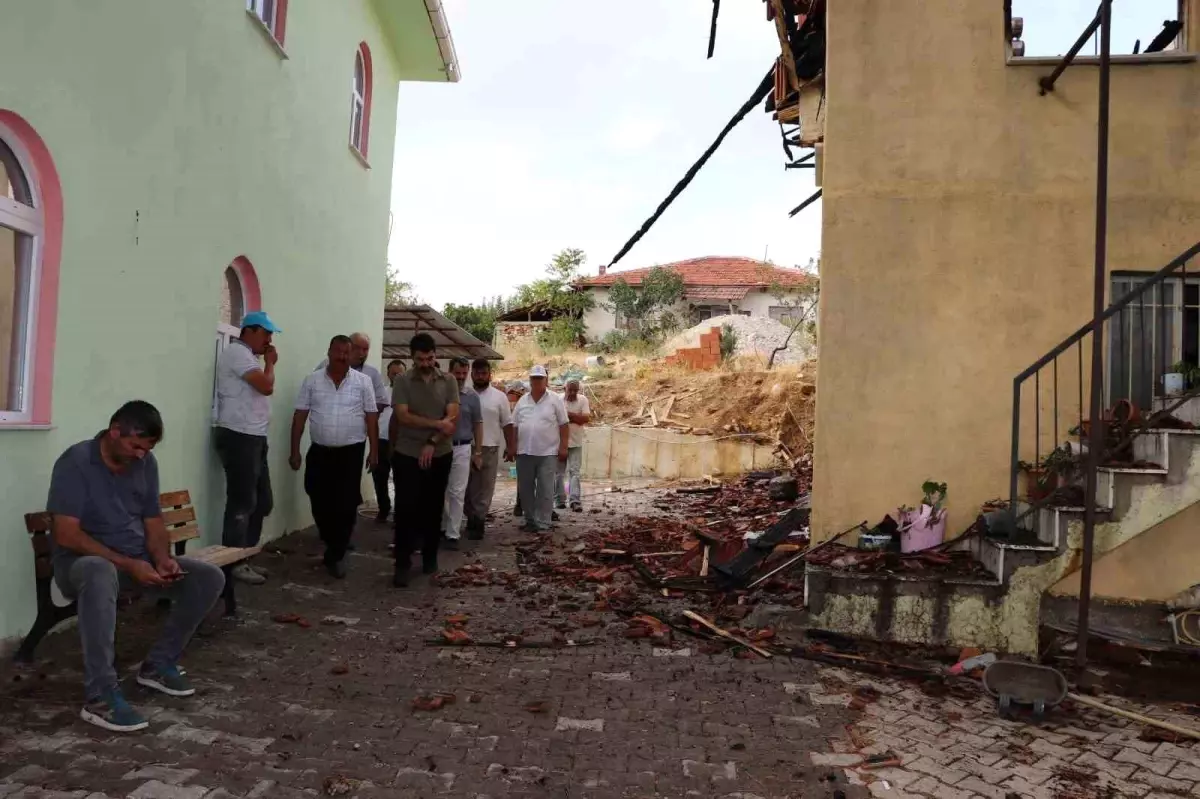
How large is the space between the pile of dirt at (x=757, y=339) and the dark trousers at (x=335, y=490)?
69.3 feet

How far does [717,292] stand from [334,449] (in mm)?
34963

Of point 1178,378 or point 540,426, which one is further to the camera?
point 540,426

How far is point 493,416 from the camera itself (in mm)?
10945

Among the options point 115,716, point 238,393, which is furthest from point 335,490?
point 115,716

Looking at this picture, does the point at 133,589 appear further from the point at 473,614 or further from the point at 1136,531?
the point at 1136,531

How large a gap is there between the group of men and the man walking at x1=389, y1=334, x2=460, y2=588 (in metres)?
0.01

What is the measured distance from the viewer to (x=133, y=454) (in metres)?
4.36

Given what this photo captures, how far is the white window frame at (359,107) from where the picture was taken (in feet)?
38.7

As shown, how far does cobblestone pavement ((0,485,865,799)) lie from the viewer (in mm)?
3785

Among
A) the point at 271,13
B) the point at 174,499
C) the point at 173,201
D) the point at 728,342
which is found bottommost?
the point at 174,499

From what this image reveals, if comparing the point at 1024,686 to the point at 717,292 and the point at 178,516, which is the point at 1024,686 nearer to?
the point at 178,516

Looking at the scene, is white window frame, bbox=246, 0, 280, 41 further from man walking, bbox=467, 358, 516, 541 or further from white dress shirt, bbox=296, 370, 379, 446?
man walking, bbox=467, 358, 516, 541

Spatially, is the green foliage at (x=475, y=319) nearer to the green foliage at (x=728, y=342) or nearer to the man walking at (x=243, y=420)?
the green foliage at (x=728, y=342)

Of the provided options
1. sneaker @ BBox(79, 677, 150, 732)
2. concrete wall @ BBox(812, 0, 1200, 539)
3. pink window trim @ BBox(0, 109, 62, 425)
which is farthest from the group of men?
concrete wall @ BBox(812, 0, 1200, 539)
